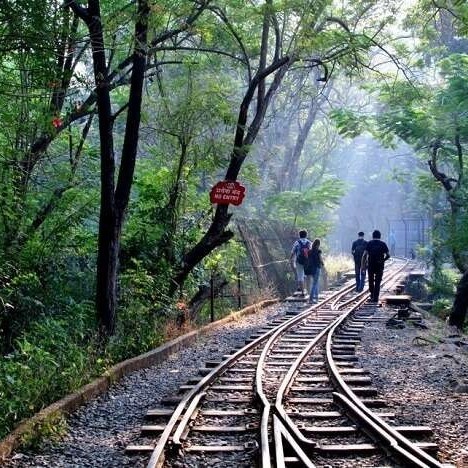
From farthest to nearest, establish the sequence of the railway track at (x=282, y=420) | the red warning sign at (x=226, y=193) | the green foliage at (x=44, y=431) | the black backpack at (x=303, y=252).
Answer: the black backpack at (x=303, y=252) → the red warning sign at (x=226, y=193) → the green foliage at (x=44, y=431) → the railway track at (x=282, y=420)

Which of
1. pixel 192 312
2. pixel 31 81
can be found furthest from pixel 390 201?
pixel 31 81

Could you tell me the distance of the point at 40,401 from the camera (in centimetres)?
766

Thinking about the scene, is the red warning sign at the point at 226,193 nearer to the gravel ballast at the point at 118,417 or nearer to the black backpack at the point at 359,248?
the gravel ballast at the point at 118,417

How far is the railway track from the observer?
20.2ft

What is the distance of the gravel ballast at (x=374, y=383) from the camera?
6.56 m

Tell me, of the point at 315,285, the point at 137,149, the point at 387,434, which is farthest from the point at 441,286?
the point at 387,434

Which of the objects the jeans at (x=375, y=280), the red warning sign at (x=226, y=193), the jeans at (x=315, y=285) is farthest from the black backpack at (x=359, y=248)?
the red warning sign at (x=226, y=193)

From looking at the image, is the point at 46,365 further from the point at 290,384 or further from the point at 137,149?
the point at 137,149

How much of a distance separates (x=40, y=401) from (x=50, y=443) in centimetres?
85

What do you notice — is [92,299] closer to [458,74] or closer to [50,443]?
[50,443]

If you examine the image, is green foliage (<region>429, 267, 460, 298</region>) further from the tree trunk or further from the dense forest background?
the tree trunk

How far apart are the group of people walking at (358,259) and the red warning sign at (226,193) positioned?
15.9ft

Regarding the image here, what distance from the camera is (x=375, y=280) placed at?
64.3 feet

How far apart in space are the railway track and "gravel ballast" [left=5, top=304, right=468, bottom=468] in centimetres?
25
